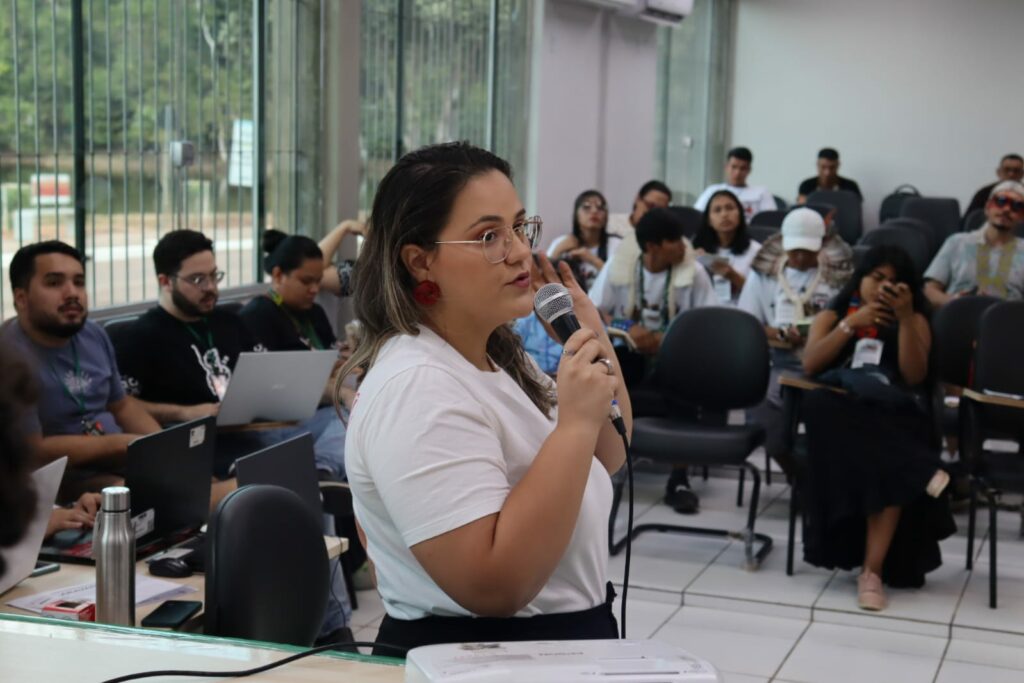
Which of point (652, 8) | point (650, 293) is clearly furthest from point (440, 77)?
point (652, 8)

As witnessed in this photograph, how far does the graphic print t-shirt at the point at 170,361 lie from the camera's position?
14.4ft

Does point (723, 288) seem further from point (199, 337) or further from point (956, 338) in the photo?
point (199, 337)

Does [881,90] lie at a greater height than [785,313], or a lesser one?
greater

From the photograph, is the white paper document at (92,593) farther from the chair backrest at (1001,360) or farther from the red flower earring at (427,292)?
the chair backrest at (1001,360)

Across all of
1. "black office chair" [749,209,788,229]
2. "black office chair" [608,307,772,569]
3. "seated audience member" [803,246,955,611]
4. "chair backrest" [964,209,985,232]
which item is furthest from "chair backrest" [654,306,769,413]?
"chair backrest" [964,209,985,232]

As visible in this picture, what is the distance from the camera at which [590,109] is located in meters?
9.29

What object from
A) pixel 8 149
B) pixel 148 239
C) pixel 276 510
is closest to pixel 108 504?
pixel 276 510

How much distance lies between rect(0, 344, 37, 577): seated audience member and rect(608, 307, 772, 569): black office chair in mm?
4073

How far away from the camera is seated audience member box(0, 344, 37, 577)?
924mm

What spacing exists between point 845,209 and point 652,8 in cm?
299

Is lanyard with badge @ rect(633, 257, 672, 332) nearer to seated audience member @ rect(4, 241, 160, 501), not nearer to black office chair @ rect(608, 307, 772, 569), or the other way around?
black office chair @ rect(608, 307, 772, 569)

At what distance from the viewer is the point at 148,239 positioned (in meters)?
5.25

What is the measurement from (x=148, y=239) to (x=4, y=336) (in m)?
4.39

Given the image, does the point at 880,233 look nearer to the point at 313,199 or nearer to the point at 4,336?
the point at 313,199
